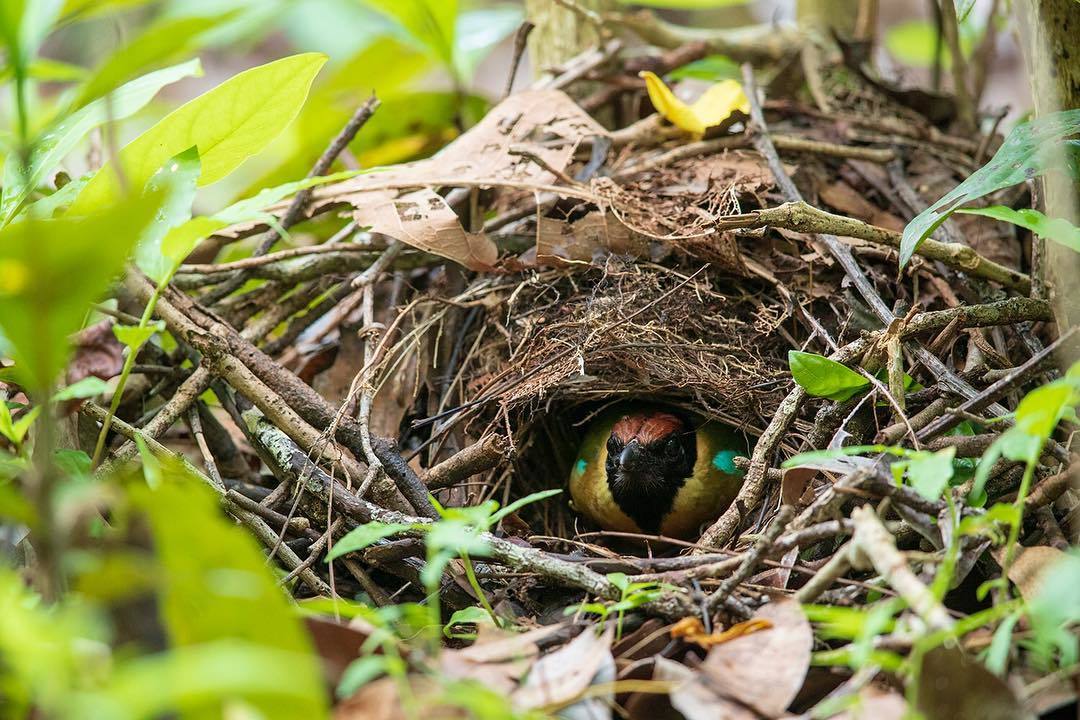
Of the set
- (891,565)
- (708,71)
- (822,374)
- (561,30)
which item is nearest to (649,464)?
(822,374)

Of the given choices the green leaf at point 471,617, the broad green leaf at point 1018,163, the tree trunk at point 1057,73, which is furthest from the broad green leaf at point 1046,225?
the green leaf at point 471,617

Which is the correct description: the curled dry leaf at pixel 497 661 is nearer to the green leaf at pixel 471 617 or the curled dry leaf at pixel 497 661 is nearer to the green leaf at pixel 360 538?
the green leaf at pixel 471 617

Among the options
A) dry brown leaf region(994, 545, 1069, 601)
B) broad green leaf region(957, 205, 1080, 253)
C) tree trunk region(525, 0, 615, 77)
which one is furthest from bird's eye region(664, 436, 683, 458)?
dry brown leaf region(994, 545, 1069, 601)

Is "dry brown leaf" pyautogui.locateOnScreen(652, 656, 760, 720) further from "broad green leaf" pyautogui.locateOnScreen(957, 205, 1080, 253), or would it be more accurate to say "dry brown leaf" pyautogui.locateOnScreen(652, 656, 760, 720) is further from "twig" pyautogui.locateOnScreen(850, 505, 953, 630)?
"broad green leaf" pyautogui.locateOnScreen(957, 205, 1080, 253)

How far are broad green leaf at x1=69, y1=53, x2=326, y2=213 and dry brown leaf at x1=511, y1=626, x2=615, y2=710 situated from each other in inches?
52.5

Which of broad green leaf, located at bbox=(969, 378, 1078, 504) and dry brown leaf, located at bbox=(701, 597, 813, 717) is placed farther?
dry brown leaf, located at bbox=(701, 597, 813, 717)

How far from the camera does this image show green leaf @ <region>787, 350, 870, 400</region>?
7.24ft

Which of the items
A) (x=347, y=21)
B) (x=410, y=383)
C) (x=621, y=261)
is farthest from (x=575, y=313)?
(x=347, y=21)

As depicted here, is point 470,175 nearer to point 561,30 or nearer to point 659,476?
point 561,30

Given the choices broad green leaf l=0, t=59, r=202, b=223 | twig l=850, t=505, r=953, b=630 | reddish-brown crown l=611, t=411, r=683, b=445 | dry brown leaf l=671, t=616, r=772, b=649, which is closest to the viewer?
twig l=850, t=505, r=953, b=630

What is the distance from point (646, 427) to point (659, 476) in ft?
0.61

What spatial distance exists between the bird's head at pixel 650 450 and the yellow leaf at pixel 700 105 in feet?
3.48

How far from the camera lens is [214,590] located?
3.81ft

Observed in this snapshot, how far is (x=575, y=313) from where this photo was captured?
2982mm
